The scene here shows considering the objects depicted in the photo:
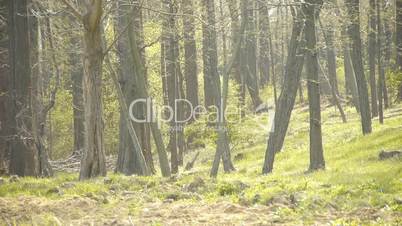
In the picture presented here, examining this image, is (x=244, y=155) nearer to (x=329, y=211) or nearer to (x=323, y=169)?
(x=323, y=169)

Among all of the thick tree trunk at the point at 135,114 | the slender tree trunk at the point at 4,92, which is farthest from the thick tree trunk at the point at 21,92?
the thick tree trunk at the point at 135,114

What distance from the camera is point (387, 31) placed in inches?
1241

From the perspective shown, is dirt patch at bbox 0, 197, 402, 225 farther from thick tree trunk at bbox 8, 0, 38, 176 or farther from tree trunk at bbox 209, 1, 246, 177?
tree trunk at bbox 209, 1, 246, 177

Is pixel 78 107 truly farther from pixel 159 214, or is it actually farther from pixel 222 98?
pixel 159 214

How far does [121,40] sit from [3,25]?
12.2ft

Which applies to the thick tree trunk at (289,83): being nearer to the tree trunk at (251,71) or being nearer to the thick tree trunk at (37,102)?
the thick tree trunk at (37,102)

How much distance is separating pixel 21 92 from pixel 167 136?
12.6 m

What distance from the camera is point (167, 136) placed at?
88.9 feet

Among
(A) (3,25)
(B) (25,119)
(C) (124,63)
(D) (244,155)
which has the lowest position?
(D) (244,155)

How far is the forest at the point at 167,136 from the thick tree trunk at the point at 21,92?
30mm

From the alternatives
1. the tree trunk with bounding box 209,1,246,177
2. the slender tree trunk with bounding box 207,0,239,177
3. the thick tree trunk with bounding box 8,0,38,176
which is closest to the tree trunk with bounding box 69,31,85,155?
the slender tree trunk with bounding box 207,0,239,177

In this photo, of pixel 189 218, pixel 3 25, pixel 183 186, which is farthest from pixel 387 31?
pixel 189 218

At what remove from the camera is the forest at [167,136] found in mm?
7922

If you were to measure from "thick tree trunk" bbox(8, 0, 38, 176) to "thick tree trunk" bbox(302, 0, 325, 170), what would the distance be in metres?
7.50
